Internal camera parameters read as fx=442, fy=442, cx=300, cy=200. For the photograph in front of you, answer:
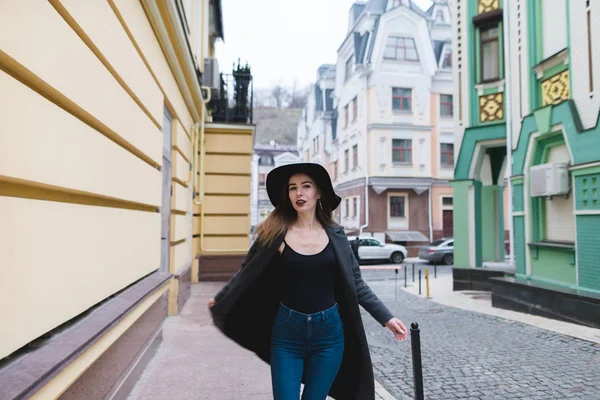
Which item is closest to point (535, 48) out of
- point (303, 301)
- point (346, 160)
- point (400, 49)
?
point (303, 301)

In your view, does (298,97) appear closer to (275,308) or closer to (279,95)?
(279,95)

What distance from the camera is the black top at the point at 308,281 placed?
2.49 metres

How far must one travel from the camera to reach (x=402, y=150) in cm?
2688

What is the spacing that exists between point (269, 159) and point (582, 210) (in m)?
45.7

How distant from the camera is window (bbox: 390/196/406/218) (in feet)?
87.2

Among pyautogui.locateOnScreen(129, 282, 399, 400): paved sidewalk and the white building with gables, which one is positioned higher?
the white building with gables

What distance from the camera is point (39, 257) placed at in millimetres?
2215

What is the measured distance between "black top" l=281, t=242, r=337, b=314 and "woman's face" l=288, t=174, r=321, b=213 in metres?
0.27

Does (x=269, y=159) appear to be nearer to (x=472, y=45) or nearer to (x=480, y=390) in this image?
(x=472, y=45)

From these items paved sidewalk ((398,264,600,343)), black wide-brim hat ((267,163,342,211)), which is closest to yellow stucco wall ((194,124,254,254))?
paved sidewalk ((398,264,600,343))

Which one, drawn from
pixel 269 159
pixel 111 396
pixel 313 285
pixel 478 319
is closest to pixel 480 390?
pixel 313 285

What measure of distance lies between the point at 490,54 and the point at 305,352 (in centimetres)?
1146

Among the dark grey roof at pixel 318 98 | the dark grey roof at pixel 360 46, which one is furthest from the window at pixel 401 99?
the dark grey roof at pixel 318 98

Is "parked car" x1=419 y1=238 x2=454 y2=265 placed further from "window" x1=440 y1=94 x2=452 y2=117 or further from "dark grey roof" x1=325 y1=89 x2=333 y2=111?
"dark grey roof" x1=325 y1=89 x2=333 y2=111
